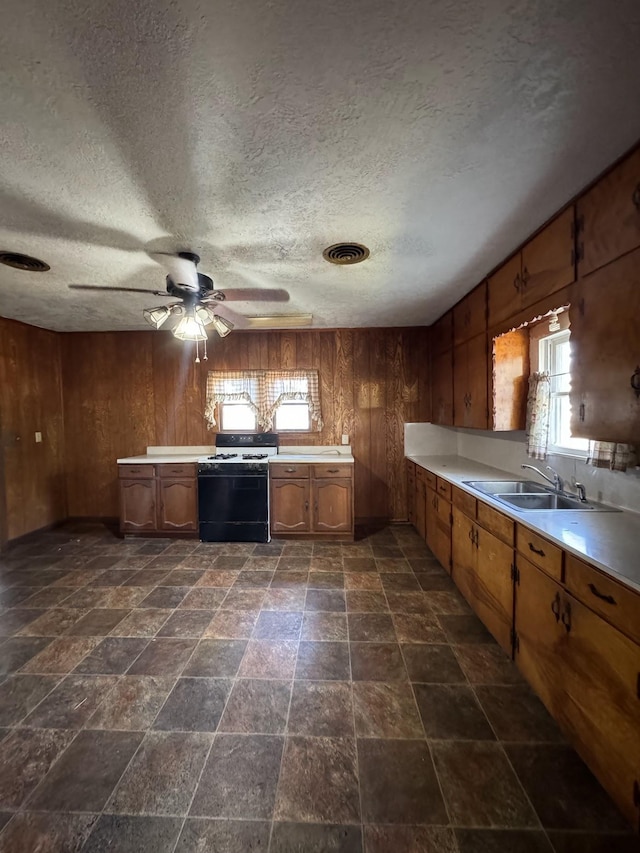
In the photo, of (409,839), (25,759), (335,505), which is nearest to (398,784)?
(409,839)

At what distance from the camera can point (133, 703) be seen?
1568 millimetres

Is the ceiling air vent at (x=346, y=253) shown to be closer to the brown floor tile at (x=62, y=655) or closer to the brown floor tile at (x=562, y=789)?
the brown floor tile at (x=562, y=789)

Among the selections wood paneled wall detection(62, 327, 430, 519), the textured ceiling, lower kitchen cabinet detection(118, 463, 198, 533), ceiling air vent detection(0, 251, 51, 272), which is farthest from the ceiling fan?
lower kitchen cabinet detection(118, 463, 198, 533)

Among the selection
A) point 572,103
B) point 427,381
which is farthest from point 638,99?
point 427,381

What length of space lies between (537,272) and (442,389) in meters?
1.75

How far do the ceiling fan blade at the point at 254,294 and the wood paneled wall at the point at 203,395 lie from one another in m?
1.18

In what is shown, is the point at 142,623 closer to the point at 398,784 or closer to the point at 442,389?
the point at 398,784

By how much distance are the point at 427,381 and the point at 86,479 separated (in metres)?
4.45

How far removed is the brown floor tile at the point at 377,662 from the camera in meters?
1.71

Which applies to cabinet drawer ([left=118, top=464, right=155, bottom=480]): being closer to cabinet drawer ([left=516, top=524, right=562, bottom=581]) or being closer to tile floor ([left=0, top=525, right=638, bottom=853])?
tile floor ([left=0, top=525, right=638, bottom=853])

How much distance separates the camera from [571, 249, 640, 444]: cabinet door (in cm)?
128

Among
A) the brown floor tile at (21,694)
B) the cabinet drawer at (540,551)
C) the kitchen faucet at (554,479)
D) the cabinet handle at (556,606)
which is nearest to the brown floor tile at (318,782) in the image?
the cabinet handle at (556,606)

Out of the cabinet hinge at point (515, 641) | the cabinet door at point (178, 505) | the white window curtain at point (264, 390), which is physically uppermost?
the white window curtain at point (264, 390)

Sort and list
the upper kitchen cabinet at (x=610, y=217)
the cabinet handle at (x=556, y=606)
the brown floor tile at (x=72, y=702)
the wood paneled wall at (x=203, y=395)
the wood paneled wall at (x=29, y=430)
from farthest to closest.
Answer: the wood paneled wall at (x=203, y=395), the wood paneled wall at (x=29, y=430), the brown floor tile at (x=72, y=702), the cabinet handle at (x=556, y=606), the upper kitchen cabinet at (x=610, y=217)
